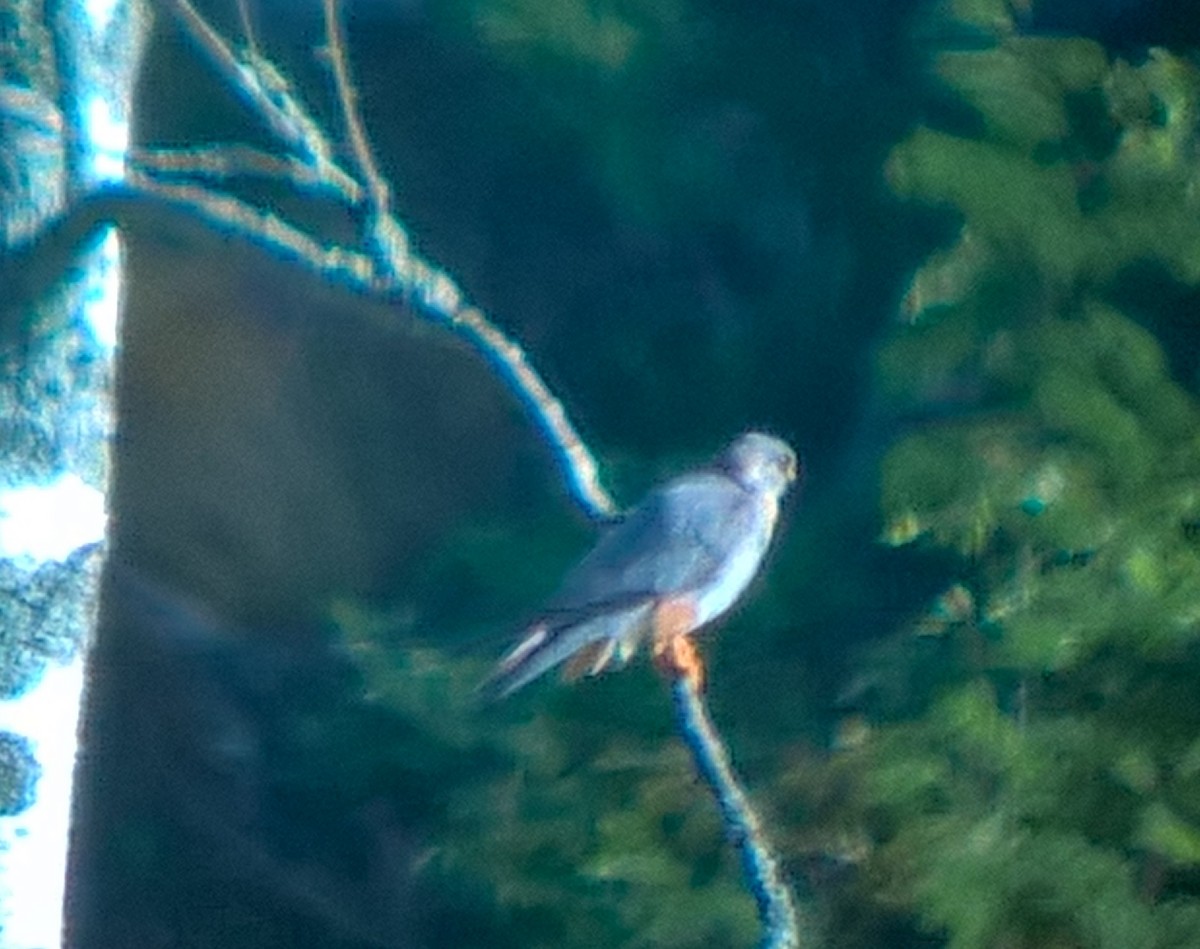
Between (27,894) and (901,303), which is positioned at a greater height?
(901,303)

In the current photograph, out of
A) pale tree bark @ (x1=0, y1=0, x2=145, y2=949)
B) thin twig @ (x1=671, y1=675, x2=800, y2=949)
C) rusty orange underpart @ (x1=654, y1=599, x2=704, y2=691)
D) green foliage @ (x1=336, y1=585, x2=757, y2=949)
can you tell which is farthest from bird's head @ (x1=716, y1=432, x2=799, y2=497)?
pale tree bark @ (x1=0, y1=0, x2=145, y2=949)

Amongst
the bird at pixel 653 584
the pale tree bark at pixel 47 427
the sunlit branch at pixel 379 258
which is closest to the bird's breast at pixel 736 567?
the bird at pixel 653 584

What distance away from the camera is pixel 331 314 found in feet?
18.6

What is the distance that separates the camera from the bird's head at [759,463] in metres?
3.68

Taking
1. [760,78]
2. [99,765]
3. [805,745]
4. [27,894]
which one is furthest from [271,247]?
[99,765]

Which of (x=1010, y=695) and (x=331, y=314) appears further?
(x=331, y=314)

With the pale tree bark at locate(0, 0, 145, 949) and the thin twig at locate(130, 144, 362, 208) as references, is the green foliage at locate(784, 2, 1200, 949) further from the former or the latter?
the pale tree bark at locate(0, 0, 145, 949)

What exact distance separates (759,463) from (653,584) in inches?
16.7

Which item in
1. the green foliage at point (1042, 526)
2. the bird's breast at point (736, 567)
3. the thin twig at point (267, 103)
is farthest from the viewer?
the green foliage at point (1042, 526)

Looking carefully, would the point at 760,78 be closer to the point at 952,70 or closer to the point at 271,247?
the point at 952,70

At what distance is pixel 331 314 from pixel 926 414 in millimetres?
2268

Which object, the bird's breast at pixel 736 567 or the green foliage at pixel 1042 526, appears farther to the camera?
the green foliage at pixel 1042 526

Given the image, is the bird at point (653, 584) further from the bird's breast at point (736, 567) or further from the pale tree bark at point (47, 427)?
the pale tree bark at point (47, 427)

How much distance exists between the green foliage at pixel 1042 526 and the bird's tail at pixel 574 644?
0.56 metres
